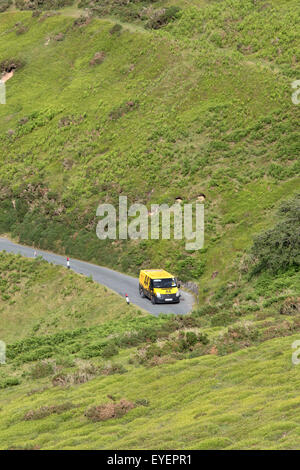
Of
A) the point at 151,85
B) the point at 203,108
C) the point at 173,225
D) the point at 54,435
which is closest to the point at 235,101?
the point at 203,108

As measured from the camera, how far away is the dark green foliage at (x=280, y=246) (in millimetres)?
38375

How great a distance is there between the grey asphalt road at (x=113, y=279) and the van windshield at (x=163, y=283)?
4.33ft

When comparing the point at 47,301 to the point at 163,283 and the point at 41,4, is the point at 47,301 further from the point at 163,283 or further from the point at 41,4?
the point at 41,4

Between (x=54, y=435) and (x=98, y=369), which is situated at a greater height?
(x=98, y=369)

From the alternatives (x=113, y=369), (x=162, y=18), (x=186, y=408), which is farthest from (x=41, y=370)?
(x=162, y=18)

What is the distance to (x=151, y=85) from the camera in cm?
6944

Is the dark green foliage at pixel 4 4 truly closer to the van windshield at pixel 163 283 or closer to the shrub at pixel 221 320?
the van windshield at pixel 163 283

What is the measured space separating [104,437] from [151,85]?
56146 millimetres

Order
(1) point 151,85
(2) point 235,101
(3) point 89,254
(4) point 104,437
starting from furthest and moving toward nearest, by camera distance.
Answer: (1) point 151,85 < (2) point 235,101 < (3) point 89,254 < (4) point 104,437

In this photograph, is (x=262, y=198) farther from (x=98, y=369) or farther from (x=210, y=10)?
(x=210, y=10)

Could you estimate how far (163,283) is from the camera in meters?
41.0

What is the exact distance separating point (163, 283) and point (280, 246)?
8.11 metres

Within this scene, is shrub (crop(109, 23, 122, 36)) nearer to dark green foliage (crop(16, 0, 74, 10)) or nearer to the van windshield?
dark green foliage (crop(16, 0, 74, 10))

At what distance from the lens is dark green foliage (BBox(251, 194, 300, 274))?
38375mm
